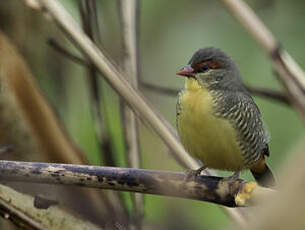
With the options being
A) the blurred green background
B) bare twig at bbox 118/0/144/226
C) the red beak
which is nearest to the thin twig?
bare twig at bbox 118/0/144/226

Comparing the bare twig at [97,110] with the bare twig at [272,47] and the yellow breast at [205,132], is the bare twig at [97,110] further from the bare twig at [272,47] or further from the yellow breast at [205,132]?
the bare twig at [272,47]

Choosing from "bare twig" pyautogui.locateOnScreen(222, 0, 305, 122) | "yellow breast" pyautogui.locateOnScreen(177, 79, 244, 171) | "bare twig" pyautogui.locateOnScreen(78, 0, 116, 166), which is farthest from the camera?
"bare twig" pyautogui.locateOnScreen(78, 0, 116, 166)

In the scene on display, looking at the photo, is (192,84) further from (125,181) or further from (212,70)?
(125,181)

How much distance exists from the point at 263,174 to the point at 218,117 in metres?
0.75

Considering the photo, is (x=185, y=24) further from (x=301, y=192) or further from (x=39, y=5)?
(x=301, y=192)

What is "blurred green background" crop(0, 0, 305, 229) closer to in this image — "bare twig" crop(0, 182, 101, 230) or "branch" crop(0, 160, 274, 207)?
"branch" crop(0, 160, 274, 207)

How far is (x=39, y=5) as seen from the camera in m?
1.99

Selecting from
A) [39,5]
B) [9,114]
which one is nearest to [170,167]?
[9,114]

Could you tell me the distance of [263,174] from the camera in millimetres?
2822

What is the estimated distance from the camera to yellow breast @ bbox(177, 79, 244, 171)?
2180mm

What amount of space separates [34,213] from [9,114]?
3.11ft

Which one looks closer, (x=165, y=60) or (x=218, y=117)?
(x=218, y=117)

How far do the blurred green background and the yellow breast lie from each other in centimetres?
32

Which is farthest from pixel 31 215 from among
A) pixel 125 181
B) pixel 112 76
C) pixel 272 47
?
pixel 272 47
